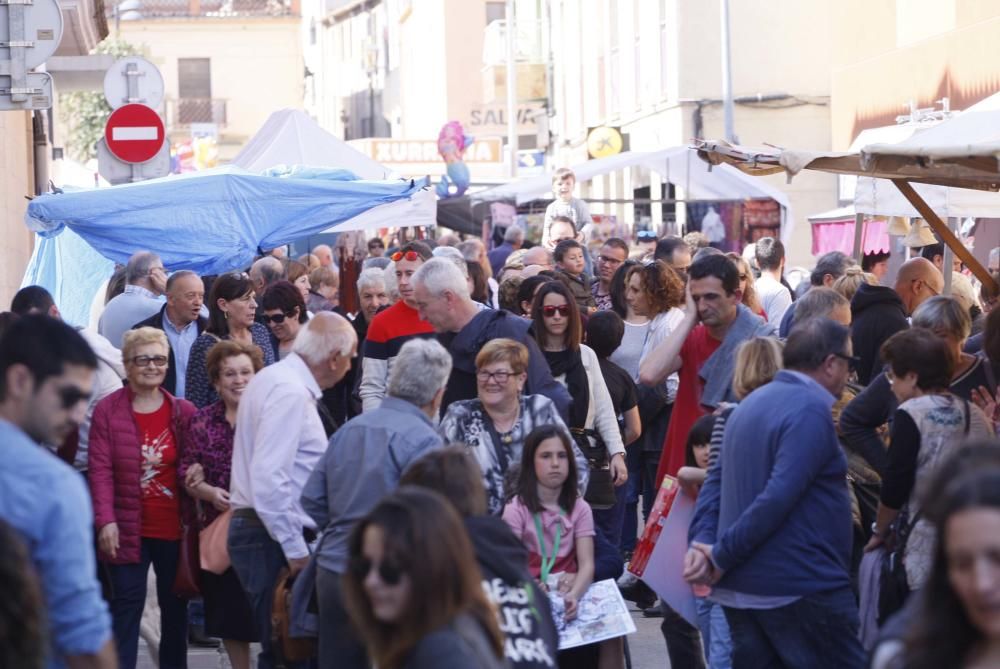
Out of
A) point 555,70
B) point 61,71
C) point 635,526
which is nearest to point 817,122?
point 555,70

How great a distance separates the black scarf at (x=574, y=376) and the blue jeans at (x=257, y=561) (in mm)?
2116

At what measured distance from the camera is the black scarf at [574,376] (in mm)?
8477

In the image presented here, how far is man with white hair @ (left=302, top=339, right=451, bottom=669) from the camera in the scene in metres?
5.93

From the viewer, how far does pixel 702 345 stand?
25.2 feet

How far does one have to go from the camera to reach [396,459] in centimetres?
592

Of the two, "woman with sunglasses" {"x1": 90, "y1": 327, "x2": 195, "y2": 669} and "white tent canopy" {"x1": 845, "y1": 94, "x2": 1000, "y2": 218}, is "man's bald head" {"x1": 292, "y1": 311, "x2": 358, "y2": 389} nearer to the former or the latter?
"woman with sunglasses" {"x1": 90, "y1": 327, "x2": 195, "y2": 669}

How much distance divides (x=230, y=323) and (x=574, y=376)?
6.60 ft

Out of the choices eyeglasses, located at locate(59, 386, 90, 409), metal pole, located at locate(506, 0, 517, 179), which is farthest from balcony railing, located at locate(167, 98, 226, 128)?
→ eyeglasses, located at locate(59, 386, 90, 409)

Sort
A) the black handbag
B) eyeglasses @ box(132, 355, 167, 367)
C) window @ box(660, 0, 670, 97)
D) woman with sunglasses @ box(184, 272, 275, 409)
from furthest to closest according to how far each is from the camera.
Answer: window @ box(660, 0, 670, 97)
woman with sunglasses @ box(184, 272, 275, 409)
the black handbag
eyeglasses @ box(132, 355, 167, 367)

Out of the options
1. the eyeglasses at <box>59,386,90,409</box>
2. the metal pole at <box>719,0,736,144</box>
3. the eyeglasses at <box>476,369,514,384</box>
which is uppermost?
the metal pole at <box>719,0,736,144</box>

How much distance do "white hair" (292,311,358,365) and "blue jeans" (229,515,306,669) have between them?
2.36 ft

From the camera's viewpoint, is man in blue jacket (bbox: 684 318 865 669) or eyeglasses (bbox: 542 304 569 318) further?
eyeglasses (bbox: 542 304 569 318)

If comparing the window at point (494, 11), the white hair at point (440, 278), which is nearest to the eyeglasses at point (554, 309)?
the white hair at point (440, 278)

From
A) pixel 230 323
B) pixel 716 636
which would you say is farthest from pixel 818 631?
pixel 230 323
